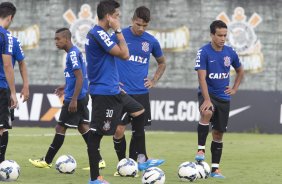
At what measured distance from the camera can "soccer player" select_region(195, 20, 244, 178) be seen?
38.7ft

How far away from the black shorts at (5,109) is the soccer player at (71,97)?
1.57 meters

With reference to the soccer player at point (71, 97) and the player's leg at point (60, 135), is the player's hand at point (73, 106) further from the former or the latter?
the player's leg at point (60, 135)

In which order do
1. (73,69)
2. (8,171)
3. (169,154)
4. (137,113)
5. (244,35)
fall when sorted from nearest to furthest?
(8,171) < (137,113) < (73,69) < (169,154) < (244,35)

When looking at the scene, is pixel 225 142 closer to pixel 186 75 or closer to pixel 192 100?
pixel 192 100

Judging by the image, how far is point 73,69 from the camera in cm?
1230

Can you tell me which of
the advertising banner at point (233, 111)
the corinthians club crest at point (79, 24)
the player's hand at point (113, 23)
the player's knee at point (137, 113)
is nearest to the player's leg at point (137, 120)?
the player's knee at point (137, 113)

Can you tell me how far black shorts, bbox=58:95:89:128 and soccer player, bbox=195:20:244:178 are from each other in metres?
1.97

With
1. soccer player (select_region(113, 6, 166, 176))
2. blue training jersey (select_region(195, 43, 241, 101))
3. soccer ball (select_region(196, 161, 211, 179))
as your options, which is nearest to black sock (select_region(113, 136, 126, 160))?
soccer player (select_region(113, 6, 166, 176))

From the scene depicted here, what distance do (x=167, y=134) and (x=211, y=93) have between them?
994cm

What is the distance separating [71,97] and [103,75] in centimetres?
275

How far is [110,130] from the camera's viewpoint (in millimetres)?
10055

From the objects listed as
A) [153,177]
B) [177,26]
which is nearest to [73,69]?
[153,177]

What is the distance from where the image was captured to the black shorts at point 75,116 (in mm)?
12695

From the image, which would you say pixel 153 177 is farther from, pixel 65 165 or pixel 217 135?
pixel 217 135
